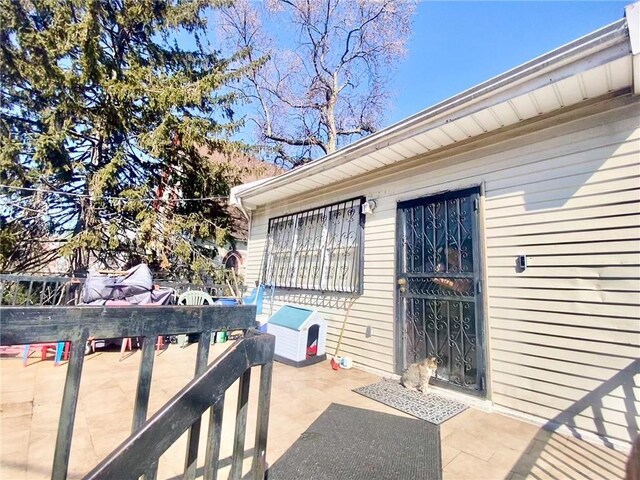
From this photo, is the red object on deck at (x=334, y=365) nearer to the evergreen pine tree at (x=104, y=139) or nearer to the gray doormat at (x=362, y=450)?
the gray doormat at (x=362, y=450)

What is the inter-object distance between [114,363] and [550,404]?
4.50 m

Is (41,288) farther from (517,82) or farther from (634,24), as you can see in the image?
(634,24)

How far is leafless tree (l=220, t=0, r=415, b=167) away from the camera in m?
10.3

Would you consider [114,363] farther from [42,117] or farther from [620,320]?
[42,117]

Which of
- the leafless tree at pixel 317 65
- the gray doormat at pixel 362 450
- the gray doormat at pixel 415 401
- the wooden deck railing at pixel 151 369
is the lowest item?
the gray doormat at pixel 362 450

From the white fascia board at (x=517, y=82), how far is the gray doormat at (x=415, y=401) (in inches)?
104

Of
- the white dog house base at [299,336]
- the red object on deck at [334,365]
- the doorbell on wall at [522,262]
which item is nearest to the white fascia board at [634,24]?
the doorbell on wall at [522,262]

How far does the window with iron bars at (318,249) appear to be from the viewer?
4402 mm

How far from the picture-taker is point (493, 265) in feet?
9.85

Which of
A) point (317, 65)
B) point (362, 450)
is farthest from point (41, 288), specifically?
point (317, 65)

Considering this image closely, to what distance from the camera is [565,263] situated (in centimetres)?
261

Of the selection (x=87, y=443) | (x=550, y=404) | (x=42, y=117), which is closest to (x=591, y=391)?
(x=550, y=404)

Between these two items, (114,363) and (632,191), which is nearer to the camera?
(632,191)

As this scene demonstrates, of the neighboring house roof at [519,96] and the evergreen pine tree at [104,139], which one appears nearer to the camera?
the neighboring house roof at [519,96]
